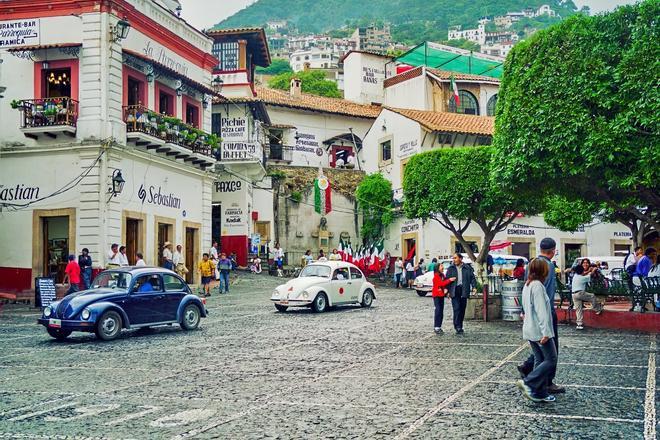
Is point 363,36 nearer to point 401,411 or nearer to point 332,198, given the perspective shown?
point 332,198

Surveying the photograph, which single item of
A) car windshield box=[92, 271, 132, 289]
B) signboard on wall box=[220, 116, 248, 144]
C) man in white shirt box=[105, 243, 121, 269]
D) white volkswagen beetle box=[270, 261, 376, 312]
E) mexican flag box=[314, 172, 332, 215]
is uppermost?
signboard on wall box=[220, 116, 248, 144]

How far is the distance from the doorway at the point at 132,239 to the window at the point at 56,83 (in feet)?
15.6

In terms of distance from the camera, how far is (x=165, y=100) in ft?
97.7

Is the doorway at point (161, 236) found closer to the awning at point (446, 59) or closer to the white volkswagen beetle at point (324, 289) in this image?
the white volkswagen beetle at point (324, 289)

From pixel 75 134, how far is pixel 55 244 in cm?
376

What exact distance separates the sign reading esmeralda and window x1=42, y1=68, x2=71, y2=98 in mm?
1087

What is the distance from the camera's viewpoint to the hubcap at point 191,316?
1750 centimetres

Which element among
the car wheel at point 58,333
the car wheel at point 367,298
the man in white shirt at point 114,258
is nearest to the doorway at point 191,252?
the man in white shirt at point 114,258

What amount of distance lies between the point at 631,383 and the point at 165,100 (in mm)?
23177

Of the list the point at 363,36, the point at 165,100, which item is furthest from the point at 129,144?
the point at 363,36

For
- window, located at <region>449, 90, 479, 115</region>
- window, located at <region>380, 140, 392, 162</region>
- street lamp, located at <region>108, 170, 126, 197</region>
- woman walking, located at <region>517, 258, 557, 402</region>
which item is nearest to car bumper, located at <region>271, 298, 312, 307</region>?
street lamp, located at <region>108, 170, 126, 197</region>

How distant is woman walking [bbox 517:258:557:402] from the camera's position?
28.6 ft

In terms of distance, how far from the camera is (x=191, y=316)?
17625 mm

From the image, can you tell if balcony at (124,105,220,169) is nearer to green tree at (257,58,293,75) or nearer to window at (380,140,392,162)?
window at (380,140,392,162)
